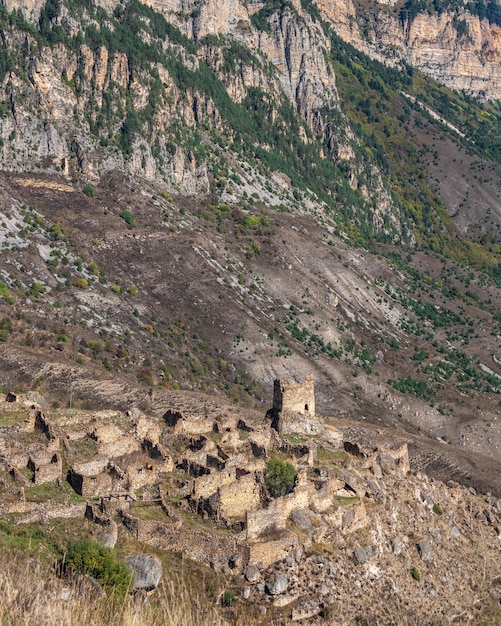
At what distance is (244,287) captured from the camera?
13362 centimetres

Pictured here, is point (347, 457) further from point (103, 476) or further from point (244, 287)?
point (244, 287)

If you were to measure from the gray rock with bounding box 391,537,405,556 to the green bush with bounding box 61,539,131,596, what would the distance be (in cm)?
1808

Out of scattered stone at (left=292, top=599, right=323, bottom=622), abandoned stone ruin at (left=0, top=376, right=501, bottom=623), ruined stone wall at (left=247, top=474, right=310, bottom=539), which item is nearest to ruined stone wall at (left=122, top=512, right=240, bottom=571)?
abandoned stone ruin at (left=0, top=376, right=501, bottom=623)

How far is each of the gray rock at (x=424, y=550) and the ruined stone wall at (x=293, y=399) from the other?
1456 cm

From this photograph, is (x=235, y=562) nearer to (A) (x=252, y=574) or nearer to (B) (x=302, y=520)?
(A) (x=252, y=574)

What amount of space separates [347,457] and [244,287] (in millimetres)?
82694

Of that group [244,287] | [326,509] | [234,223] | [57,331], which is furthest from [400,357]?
[326,509]

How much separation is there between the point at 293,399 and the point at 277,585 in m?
24.6

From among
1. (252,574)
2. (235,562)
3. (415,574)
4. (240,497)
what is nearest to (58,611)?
(235,562)

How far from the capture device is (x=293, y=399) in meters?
59.0

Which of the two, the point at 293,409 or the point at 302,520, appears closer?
the point at 302,520

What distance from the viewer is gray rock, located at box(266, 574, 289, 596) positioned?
3469cm

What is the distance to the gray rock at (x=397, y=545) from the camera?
44.2m

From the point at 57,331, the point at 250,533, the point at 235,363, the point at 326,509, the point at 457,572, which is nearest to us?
the point at 250,533
